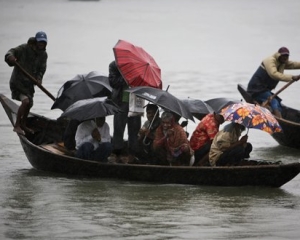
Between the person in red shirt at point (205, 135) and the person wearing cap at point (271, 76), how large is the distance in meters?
3.28

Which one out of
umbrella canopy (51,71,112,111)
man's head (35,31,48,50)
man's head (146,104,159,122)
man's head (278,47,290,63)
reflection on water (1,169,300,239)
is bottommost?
reflection on water (1,169,300,239)

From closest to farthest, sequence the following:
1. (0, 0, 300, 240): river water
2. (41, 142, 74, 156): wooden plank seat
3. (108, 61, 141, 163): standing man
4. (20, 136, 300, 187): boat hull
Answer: (0, 0, 300, 240): river water
(20, 136, 300, 187): boat hull
(108, 61, 141, 163): standing man
(41, 142, 74, 156): wooden plank seat

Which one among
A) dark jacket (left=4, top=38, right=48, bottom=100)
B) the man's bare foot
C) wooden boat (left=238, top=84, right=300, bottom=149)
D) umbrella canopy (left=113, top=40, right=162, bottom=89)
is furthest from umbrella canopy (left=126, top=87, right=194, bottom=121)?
wooden boat (left=238, top=84, right=300, bottom=149)

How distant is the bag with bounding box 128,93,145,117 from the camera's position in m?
13.1

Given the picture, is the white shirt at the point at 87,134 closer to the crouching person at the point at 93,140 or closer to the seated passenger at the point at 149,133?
the crouching person at the point at 93,140

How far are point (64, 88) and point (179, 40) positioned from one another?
78.2 feet

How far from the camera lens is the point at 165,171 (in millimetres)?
12734

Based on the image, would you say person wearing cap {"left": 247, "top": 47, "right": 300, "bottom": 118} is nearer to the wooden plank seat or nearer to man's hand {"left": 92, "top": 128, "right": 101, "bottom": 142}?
the wooden plank seat

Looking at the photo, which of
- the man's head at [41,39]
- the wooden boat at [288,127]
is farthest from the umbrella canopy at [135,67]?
the wooden boat at [288,127]

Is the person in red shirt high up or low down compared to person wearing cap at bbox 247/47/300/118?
down

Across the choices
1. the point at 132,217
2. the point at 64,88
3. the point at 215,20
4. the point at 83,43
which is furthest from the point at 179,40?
the point at 132,217

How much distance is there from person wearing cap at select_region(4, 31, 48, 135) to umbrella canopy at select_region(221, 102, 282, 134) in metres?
2.67

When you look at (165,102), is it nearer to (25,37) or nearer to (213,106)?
(213,106)

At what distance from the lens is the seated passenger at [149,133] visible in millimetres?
13070
